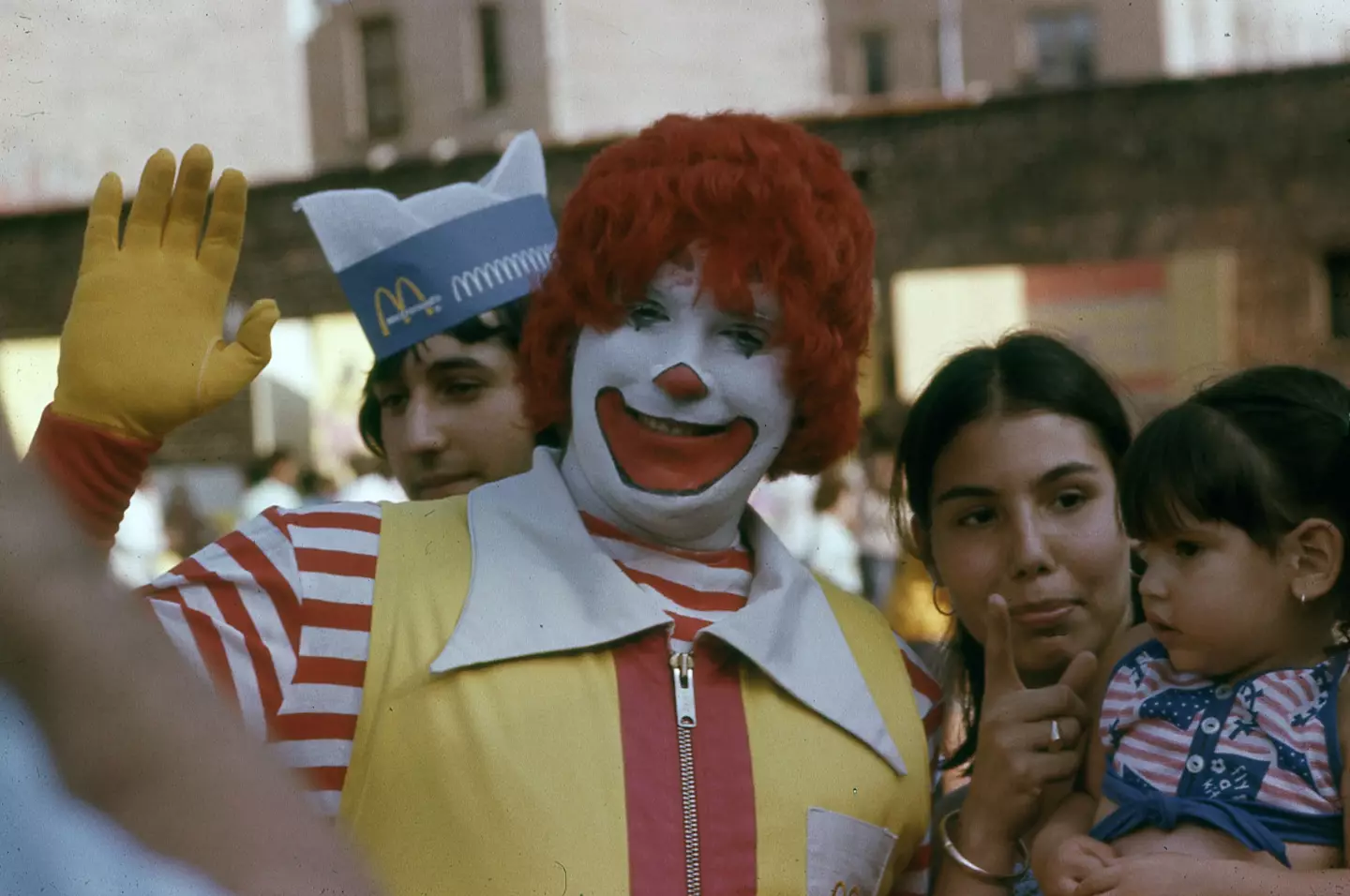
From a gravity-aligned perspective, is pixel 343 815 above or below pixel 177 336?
below

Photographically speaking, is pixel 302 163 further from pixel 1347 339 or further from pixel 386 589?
pixel 386 589

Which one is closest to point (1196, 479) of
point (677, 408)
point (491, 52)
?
point (677, 408)

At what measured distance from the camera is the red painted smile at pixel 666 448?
1.96 metres

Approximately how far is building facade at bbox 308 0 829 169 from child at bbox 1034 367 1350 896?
343 inches

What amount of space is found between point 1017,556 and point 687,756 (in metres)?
0.57

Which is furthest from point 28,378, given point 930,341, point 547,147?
point 930,341

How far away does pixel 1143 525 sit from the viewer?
1.85 meters

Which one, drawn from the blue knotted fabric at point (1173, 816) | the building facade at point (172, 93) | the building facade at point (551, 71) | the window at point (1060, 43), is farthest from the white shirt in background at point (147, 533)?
the window at point (1060, 43)

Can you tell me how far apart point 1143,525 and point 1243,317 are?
9.62 m

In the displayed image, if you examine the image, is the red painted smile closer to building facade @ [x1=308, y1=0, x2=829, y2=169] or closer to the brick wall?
building facade @ [x1=308, y1=0, x2=829, y2=169]

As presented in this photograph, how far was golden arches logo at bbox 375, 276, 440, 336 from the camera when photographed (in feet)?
8.30

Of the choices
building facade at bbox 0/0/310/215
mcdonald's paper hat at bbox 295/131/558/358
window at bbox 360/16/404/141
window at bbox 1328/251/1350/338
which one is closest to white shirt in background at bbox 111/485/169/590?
building facade at bbox 0/0/310/215

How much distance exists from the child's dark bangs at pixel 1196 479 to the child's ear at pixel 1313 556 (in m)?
0.04

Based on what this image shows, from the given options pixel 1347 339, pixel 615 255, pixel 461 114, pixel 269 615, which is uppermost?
pixel 461 114
